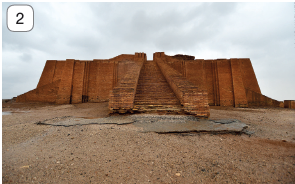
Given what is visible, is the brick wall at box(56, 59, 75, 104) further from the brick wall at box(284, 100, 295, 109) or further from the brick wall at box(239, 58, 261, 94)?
the brick wall at box(284, 100, 295, 109)

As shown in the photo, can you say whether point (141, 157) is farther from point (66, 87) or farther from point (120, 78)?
point (66, 87)

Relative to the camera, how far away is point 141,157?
1771 mm

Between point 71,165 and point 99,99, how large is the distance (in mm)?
8155

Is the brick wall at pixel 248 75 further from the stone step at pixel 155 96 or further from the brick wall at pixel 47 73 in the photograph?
the brick wall at pixel 47 73

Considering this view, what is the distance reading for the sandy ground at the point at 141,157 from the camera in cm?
142

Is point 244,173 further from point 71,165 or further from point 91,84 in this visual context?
point 91,84

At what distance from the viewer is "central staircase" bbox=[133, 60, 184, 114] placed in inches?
153

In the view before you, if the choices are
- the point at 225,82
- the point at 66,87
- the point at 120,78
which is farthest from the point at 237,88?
the point at 66,87

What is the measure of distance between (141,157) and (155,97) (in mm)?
3125

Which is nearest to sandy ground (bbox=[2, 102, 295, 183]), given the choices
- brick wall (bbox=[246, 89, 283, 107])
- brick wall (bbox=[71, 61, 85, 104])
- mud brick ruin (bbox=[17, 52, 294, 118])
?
mud brick ruin (bbox=[17, 52, 294, 118])

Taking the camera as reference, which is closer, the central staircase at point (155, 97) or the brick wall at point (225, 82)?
the central staircase at point (155, 97)

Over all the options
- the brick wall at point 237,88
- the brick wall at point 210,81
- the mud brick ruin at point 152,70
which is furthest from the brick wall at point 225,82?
the brick wall at point 210,81

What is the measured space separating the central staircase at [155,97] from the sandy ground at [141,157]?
4.47 ft

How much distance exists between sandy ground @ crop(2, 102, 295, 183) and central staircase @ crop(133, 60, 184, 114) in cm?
136
